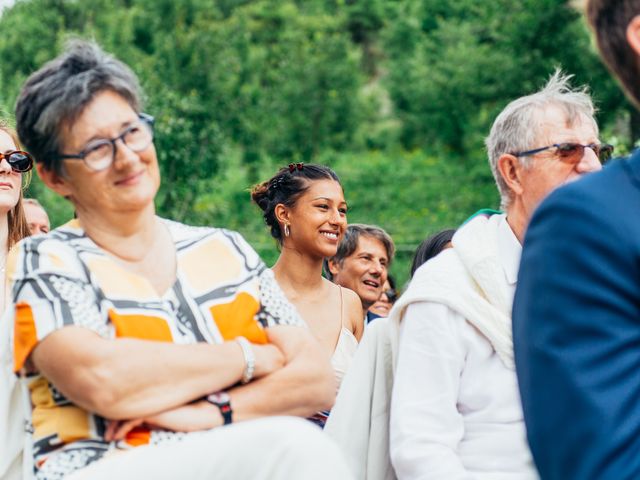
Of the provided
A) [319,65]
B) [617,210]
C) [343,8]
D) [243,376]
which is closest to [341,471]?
[243,376]

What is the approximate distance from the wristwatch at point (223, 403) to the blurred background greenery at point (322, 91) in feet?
43.5

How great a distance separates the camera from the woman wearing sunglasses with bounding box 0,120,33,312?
3.96 m

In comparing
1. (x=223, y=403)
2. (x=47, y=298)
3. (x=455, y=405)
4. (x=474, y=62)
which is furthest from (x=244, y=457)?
(x=474, y=62)

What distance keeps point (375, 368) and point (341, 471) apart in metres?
0.92

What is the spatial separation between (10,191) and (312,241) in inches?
60.2

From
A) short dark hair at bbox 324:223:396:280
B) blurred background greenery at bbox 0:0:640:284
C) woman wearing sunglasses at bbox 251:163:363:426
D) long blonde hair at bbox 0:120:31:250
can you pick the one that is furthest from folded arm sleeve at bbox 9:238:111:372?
blurred background greenery at bbox 0:0:640:284

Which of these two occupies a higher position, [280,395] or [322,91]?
[280,395]

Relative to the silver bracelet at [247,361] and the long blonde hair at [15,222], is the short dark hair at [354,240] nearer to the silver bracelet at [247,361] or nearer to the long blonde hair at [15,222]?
the long blonde hair at [15,222]

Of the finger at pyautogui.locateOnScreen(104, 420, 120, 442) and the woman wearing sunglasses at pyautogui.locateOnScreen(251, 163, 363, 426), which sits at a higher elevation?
the finger at pyautogui.locateOnScreen(104, 420, 120, 442)

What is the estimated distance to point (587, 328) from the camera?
4.77 feet

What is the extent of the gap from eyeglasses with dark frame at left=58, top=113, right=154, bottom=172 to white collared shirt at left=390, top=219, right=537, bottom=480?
37.8 inches

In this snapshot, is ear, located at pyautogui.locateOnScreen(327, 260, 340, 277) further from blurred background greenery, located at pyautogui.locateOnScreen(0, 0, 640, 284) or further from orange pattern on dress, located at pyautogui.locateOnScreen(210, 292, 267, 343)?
blurred background greenery, located at pyautogui.locateOnScreen(0, 0, 640, 284)

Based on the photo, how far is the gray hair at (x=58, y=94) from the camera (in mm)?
2412

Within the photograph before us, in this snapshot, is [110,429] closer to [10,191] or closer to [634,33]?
[634,33]
